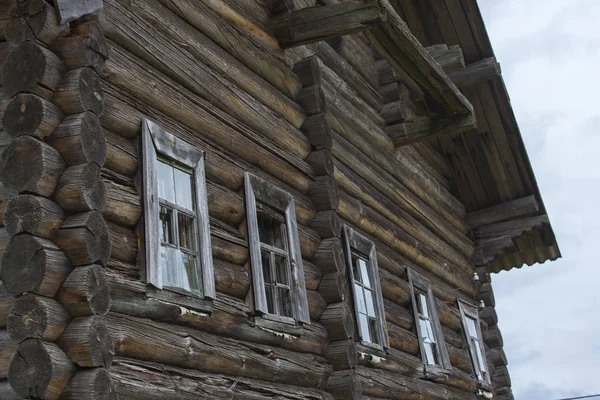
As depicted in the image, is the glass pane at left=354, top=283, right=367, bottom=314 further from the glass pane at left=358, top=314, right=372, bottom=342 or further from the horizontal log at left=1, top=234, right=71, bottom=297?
the horizontal log at left=1, top=234, right=71, bottom=297

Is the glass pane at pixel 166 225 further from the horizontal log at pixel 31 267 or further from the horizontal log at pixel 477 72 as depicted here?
the horizontal log at pixel 477 72

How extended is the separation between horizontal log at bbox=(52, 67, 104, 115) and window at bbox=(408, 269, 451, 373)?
5788 millimetres

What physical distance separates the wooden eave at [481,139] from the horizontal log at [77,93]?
25.3ft

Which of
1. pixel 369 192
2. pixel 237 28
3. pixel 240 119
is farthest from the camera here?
pixel 369 192

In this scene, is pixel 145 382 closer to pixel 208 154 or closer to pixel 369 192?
pixel 208 154

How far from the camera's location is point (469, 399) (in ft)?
35.9

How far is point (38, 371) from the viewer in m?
3.82

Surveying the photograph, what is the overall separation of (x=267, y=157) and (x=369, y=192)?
109 inches

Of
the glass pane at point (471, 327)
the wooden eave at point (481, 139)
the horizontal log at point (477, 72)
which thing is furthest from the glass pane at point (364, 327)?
the wooden eave at point (481, 139)

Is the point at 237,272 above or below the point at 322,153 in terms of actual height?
below

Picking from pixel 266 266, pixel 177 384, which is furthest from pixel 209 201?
pixel 177 384

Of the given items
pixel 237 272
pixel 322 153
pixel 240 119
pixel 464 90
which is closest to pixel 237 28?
pixel 240 119

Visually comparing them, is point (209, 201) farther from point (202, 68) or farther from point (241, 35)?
point (241, 35)

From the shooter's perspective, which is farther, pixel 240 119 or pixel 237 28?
pixel 237 28
